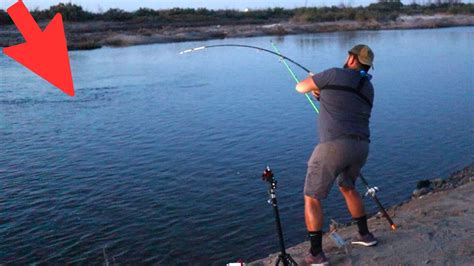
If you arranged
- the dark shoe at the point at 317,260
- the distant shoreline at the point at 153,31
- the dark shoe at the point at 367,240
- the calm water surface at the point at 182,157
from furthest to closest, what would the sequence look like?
the distant shoreline at the point at 153,31 < the calm water surface at the point at 182,157 < the dark shoe at the point at 367,240 < the dark shoe at the point at 317,260

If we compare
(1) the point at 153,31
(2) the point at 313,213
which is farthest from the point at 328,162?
(1) the point at 153,31

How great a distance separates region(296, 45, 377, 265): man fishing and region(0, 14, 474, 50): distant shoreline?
35.3 m

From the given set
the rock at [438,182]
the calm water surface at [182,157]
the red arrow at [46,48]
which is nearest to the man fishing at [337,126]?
the calm water surface at [182,157]

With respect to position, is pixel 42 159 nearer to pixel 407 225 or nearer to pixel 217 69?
pixel 407 225

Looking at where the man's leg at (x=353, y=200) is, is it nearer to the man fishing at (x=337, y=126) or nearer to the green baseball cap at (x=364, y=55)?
the man fishing at (x=337, y=126)

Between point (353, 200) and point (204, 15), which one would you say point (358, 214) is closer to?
point (353, 200)

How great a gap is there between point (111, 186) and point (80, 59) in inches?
862

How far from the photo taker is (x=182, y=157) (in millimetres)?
10969

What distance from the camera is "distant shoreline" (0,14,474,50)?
41.8m

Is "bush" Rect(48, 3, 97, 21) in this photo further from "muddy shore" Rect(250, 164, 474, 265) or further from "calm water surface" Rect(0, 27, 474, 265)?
"muddy shore" Rect(250, 164, 474, 265)

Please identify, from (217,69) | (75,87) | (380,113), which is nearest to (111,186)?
(380,113)

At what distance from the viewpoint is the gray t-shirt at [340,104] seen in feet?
15.1

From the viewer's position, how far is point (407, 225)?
19.3 feet

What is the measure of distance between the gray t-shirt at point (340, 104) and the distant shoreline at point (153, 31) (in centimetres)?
3531
